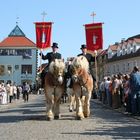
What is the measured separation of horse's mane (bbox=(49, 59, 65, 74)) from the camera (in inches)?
659

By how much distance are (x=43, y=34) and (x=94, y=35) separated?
15.1 feet

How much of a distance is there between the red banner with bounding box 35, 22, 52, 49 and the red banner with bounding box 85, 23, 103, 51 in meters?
4.01

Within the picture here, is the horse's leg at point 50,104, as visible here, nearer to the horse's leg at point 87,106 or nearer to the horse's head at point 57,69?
the horse's head at point 57,69

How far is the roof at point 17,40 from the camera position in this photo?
413ft

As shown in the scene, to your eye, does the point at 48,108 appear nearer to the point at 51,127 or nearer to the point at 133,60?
the point at 51,127

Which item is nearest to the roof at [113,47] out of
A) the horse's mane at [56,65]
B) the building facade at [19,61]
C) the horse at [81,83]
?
the building facade at [19,61]

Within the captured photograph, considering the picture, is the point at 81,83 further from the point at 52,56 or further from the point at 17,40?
the point at 17,40

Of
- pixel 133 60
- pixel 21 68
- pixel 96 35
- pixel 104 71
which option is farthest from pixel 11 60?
pixel 96 35

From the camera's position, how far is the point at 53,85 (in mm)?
17078

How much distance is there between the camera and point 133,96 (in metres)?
19.6

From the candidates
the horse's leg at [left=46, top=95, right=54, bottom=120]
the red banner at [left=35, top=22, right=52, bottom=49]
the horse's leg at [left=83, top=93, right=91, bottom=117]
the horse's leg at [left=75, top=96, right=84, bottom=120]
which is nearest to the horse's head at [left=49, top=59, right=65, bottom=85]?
the horse's leg at [left=46, top=95, right=54, bottom=120]

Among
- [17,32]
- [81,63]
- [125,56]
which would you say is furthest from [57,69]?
[17,32]

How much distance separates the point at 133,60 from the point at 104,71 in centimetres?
2043

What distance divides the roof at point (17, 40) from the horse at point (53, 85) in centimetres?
10641
